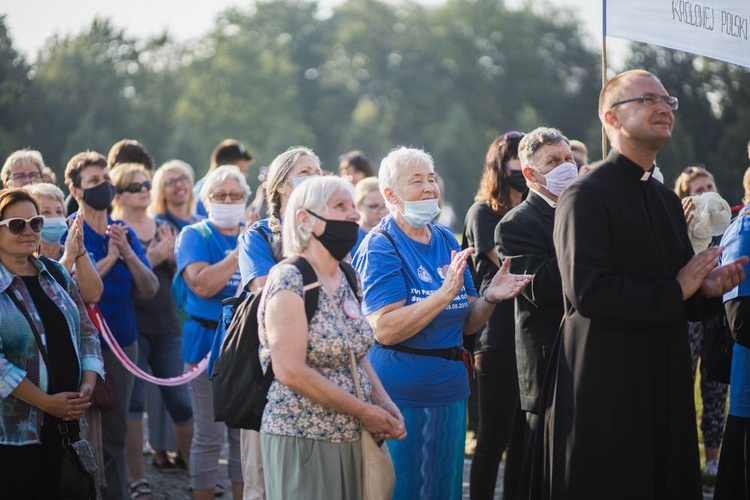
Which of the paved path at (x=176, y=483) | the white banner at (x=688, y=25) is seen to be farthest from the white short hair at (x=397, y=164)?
the paved path at (x=176, y=483)

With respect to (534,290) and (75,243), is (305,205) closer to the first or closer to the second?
(534,290)

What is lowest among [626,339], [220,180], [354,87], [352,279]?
[626,339]

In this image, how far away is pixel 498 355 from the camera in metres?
6.18

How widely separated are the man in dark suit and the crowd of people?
12mm

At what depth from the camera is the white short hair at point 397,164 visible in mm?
5289

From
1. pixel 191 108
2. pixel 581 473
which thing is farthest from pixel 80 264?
pixel 191 108

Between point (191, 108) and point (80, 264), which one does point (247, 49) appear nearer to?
point (191, 108)

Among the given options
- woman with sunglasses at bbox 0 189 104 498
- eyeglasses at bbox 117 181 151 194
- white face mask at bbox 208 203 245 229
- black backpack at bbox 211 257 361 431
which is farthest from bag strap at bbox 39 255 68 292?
eyeglasses at bbox 117 181 151 194

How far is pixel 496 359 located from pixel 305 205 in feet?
7.65

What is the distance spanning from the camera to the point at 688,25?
606cm

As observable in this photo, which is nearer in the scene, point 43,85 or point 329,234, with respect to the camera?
point 329,234

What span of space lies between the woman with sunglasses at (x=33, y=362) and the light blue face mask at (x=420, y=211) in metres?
1.93

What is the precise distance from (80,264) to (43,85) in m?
48.1

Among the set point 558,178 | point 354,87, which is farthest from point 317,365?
point 354,87
